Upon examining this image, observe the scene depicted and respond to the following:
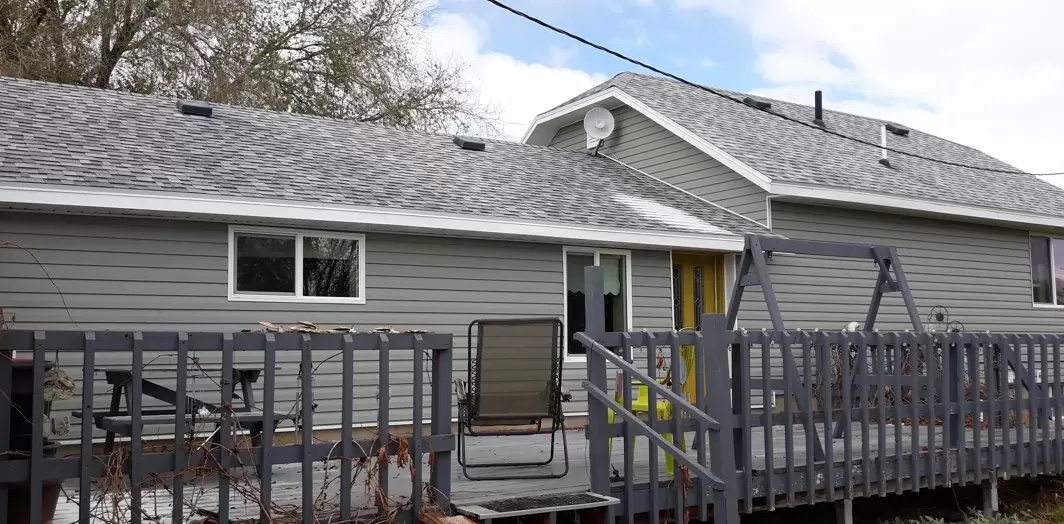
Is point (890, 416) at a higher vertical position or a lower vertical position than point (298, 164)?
lower

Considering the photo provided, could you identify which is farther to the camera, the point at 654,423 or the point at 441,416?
the point at 654,423

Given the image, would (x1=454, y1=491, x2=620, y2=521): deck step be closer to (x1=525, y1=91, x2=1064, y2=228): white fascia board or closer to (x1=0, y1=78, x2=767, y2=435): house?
(x1=0, y1=78, x2=767, y2=435): house

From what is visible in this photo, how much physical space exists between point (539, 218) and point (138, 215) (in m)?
3.87

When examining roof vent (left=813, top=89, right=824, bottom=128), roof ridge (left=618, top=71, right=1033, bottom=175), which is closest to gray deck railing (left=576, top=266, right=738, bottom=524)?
roof ridge (left=618, top=71, right=1033, bottom=175)

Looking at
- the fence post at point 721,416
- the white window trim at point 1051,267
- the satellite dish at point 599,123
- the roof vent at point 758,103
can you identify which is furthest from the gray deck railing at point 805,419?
the white window trim at point 1051,267

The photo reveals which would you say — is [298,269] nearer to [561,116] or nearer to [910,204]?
[561,116]

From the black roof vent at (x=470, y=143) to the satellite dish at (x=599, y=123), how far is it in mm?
2132

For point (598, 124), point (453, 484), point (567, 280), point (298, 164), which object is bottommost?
point (453, 484)

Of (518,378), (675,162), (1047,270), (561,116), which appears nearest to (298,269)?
(518,378)

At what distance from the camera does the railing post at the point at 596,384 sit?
5.14 meters

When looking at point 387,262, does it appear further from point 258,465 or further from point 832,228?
point 832,228

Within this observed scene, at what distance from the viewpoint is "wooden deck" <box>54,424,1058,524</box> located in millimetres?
4523

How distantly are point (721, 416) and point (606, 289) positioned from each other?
5.69 m

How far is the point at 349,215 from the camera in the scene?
8938 mm
